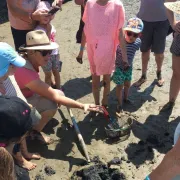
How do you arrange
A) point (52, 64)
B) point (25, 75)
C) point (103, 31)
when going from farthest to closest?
point (52, 64), point (103, 31), point (25, 75)

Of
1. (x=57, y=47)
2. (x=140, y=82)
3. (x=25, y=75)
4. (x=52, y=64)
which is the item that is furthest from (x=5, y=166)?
(x=140, y=82)

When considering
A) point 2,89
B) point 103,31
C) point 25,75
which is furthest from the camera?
point 103,31

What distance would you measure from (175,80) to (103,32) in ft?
4.18

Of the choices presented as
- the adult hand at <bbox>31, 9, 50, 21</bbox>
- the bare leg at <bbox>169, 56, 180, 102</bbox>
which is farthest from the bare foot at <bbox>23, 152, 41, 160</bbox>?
the bare leg at <bbox>169, 56, 180, 102</bbox>

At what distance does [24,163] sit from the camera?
427cm

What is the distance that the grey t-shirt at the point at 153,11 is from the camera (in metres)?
5.22

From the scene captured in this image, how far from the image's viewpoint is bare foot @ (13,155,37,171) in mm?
4168

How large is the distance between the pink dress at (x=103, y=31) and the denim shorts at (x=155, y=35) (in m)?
0.93

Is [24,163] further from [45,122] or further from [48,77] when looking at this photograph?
[48,77]

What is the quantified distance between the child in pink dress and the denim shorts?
36.4 inches

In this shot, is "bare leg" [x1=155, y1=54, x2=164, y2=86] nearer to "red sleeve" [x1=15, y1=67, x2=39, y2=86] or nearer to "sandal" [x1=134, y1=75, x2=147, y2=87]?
"sandal" [x1=134, y1=75, x2=147, y2=87]

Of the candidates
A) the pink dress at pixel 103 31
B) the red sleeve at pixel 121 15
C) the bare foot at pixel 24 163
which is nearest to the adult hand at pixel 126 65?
the pink dress at pixel 103 31

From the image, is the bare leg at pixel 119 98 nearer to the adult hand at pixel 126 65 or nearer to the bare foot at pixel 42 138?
the adult hand at pixel 126 65

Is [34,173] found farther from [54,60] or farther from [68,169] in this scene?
→ [54,60]
